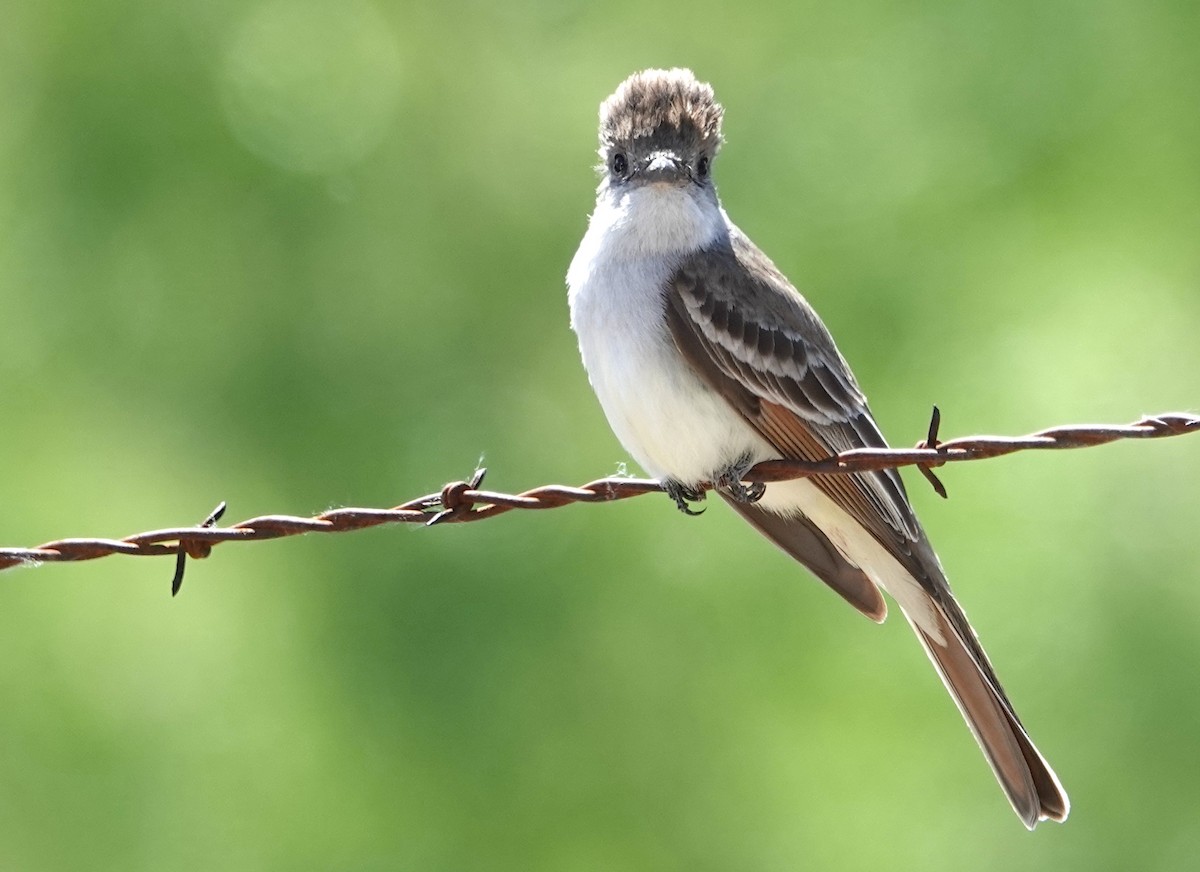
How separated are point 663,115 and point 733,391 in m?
1.14

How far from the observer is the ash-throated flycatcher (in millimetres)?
5180

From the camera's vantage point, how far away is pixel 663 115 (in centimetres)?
579

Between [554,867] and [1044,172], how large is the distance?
5332mm

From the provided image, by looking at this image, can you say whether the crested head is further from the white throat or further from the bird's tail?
the bird's tail

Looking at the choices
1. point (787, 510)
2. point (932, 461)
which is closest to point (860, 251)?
point (787, 510)

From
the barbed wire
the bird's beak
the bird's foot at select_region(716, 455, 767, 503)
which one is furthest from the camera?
the bird's beak

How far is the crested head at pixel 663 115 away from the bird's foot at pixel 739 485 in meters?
1.23

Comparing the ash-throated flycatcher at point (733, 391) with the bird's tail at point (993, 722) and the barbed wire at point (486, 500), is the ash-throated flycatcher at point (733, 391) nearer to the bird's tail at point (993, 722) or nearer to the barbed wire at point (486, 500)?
Answer: the bird's tail at point (993, 722)

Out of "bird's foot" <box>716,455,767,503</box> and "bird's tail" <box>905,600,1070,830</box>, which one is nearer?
"bird's tail" <box>905,600,1070,830</box>

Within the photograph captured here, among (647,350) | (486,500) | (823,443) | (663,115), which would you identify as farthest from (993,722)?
(663,115)

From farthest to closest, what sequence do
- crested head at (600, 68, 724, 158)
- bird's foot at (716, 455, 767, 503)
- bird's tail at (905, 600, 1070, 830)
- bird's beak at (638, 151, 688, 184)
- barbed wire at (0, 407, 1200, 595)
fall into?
crested head at (600, 68, 724, 158), bird's beak at (638, 151, 688, 184), bird's foot at (716, 455, 767, 503), bird's tail at (905, 600, 1070, 830), barbed wire at (0, 407, 1200, 595)

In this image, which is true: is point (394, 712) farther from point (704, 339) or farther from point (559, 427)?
point (704, 339)

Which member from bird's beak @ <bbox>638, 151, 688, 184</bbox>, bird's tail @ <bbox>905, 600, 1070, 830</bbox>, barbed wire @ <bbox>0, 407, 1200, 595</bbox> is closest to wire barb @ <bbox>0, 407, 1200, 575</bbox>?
barbed wire @ <bbox>0, 407, 1200, 595</bbox>

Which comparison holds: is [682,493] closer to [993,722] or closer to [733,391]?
[733,391]
